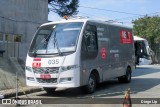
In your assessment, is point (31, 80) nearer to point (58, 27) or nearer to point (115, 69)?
point (58, 27)

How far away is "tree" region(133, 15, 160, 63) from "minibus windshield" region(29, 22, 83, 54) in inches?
1699

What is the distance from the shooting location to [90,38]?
14391 mm

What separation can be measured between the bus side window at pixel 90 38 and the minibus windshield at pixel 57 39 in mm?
411

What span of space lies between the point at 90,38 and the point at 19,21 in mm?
9743

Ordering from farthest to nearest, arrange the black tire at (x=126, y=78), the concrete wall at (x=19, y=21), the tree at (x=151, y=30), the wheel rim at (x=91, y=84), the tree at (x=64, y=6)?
the tree at (x=151, y=30)
the tree at (x=64, y=6)
the concrete wall at (x=19, y=21)
the black tire at (x=126, y=78)
the wheel rim at (x=91, y=84)

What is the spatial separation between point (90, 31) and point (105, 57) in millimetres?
1622

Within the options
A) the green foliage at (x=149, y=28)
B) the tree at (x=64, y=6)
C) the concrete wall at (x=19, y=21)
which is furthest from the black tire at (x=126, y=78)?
the green foliage at (x=149, y=28)

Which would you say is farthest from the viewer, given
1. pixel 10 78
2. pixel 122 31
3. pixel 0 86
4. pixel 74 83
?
pixel 122 31

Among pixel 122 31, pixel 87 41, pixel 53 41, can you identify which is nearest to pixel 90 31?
pixel 87 41

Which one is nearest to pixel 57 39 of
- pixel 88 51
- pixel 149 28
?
pixel 88 51

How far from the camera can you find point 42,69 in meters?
13.5

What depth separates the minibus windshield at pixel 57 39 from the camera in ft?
44.4

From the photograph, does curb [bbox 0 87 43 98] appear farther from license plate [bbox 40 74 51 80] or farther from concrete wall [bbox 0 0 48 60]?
concrete wall [bbox 0 0 48 60]

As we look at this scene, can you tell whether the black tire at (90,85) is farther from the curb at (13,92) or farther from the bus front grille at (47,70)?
the curb at (13,92)
